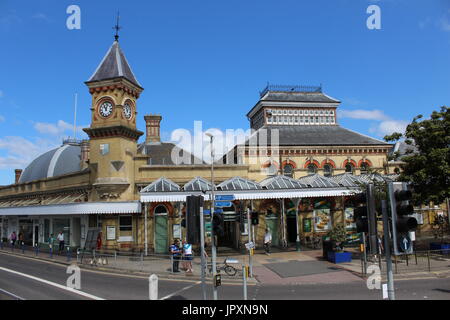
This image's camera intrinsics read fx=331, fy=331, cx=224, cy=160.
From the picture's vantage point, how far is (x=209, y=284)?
50.3ft

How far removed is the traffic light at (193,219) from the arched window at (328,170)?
24.6 meters

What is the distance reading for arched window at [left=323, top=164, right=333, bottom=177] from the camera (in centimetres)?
3158

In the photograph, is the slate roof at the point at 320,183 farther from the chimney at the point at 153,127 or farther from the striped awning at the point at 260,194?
the chimney at the point at 153,127

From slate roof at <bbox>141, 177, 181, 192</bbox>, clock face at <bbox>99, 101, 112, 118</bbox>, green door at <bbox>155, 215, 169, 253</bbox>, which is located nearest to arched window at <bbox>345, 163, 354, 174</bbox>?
slate roof at <bbox>141, 177, 181, 192</bbox>

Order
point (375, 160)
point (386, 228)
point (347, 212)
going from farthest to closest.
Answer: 1. point (375, 160)
2. point (347, 212)
3. point (386, 228)

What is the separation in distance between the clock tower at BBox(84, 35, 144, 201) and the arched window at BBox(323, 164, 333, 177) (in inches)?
693

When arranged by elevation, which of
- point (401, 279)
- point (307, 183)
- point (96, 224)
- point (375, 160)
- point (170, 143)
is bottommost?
point (401, 279)

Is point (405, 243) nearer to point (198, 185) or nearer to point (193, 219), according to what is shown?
point (193, 219)

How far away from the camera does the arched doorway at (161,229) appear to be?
25.8 meters

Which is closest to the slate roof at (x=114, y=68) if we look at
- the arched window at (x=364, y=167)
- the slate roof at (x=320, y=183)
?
the slate roof at (x=320, y=183)

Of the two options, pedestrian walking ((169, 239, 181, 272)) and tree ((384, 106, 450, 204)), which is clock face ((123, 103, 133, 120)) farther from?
tree ((384, 106, 450, 204))
